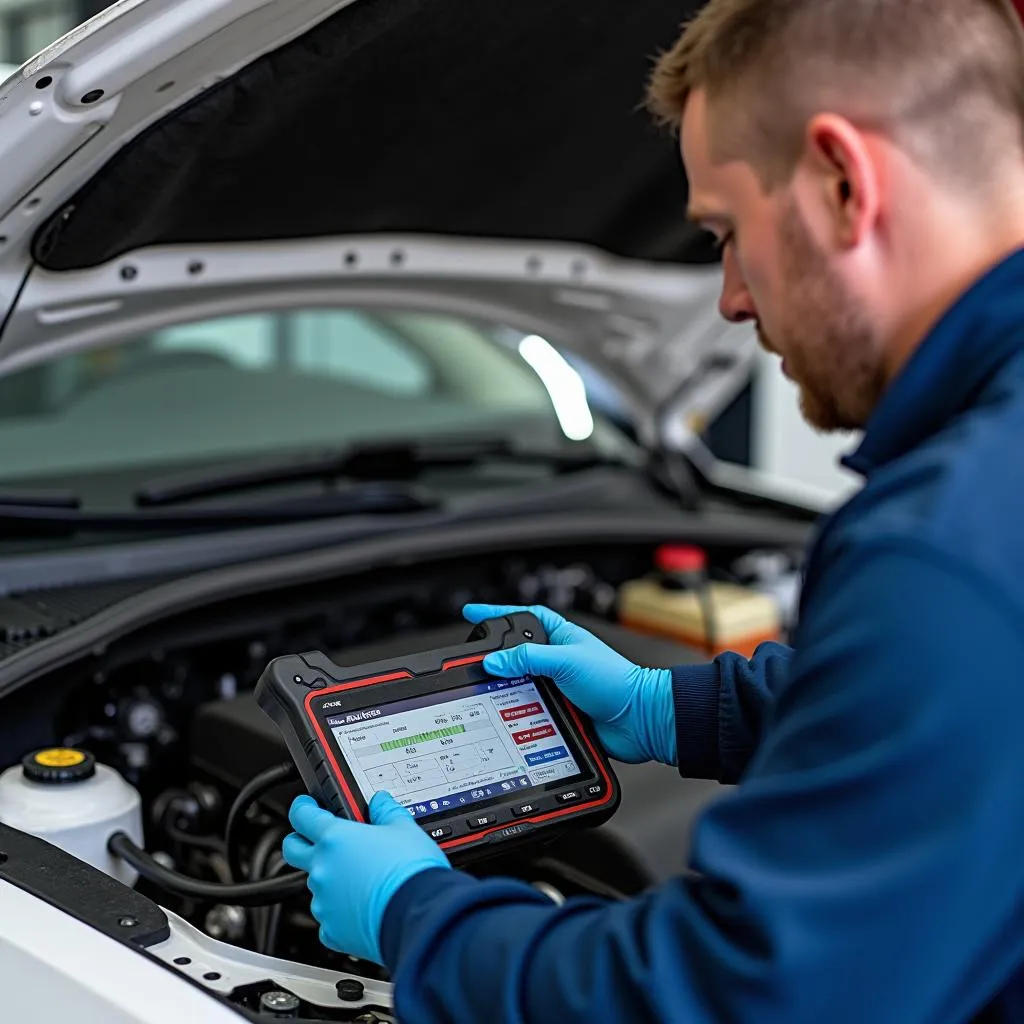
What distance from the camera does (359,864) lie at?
887 mm

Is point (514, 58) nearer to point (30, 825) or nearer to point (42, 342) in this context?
point (42, 342)

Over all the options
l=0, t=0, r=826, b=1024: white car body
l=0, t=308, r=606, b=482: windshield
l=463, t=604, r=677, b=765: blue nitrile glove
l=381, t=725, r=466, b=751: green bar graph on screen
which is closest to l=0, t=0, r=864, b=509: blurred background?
l=0, t=0, r=826, b=1024: white car body

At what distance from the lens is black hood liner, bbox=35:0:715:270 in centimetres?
132

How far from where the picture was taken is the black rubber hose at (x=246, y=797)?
46.3 inches

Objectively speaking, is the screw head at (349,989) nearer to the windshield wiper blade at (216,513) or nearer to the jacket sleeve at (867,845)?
the jacket sleeve at (867,845)

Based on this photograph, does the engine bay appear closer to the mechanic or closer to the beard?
the mechanic

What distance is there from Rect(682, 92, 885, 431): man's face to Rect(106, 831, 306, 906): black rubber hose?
0.60 meters

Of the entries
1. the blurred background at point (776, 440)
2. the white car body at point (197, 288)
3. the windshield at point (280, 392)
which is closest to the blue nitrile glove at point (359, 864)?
the white car body at point (197, 288)

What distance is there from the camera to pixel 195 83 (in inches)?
49.2

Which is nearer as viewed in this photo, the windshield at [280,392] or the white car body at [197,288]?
the white car body at [197,288]

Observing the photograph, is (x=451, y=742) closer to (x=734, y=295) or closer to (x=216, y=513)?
(x=734, y=295)

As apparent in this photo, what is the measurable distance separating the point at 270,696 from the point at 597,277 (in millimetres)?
1176

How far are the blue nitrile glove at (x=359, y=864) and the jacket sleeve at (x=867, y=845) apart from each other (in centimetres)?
16

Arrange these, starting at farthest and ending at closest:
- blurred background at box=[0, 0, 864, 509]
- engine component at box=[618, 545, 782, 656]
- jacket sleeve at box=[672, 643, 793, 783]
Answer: blurred background at box=[0, 0, 864, 509]
engine component at box=[618, 545, 782, 656]
jacket sleeve at box=[672, 643, 793, 783]
